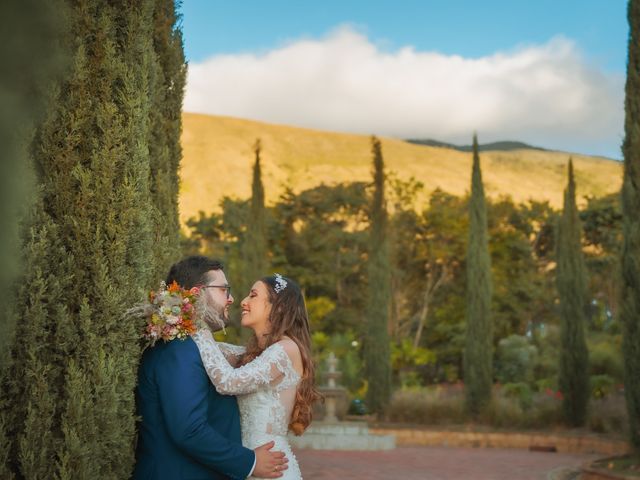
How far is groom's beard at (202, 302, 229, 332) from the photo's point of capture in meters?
3.13

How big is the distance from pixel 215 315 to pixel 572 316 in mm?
15489

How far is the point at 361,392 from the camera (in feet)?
68.9

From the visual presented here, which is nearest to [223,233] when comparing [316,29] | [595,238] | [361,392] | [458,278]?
[458,278]

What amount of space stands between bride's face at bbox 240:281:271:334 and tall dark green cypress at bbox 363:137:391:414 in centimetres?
1553

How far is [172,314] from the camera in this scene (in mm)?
2799

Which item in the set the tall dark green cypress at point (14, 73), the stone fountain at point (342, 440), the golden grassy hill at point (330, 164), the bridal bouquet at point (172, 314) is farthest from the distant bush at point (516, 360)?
the golden grassy hill at point (330, 164)

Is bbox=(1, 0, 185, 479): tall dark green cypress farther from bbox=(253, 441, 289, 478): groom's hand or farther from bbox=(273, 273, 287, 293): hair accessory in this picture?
bbox=(273, 273, 287, 293): hair accessory

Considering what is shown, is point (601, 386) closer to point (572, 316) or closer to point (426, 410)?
point (572, 316)

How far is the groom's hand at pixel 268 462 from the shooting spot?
9.95ft

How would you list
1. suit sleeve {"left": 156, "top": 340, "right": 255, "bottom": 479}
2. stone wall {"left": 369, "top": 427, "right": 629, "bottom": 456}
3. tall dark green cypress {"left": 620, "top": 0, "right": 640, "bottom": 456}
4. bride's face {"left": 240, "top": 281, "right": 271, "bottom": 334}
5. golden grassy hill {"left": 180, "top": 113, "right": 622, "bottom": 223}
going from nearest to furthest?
1. suit sleeve {"left": 156, "top": 340, "right": 255, "bottom": 479}
2. bride's face {"left": 240, "top": 281, "right": 271, "bottom": 334}
3. tall dark green cypress {"left": 620, "top": 0, "right": 640, "bottom": 456}
4. stone wall {"left": 369, "top": 427, "right": 629, "bottom": 456}
5. golden grassy hill {"left": 180, "top": 113, "right": 622, "bottom": 223}

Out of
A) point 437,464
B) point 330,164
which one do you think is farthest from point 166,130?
point 330,164

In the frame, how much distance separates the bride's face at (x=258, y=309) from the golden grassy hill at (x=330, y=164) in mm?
46765

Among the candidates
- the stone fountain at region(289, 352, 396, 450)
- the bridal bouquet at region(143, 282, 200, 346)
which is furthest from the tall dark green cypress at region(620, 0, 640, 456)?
the bridal bouquet at region(143, 282, 200, 346)

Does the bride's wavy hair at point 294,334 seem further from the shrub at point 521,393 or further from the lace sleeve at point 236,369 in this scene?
the shrub at point 521,393
